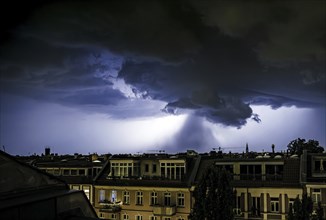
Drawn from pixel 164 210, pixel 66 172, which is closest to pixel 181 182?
pixel 164 210

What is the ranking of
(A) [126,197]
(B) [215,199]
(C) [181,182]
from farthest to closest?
(A) [126,197] → (C) [181,182] → (B) [215,199]

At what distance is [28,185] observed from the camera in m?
4.77

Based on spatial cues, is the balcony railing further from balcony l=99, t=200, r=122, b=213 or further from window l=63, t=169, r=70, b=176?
window l=63, t=169, r=70, b=176

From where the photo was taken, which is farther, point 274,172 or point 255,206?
point 274,172

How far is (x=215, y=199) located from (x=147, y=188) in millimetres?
13669

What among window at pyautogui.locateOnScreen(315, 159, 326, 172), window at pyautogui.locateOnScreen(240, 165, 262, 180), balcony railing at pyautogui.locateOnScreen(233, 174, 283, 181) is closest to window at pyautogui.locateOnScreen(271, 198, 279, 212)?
balcony railing at pyautogui.locateOnScreen(233, 174, 283, 181)

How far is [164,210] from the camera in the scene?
35531 millimetres

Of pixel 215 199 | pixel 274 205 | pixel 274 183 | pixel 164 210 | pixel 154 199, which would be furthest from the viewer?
pixel 154 199

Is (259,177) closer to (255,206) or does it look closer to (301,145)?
(255,206)

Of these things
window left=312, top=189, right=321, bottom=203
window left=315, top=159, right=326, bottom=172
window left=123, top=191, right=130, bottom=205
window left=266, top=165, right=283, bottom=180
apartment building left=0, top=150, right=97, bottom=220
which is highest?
apartment building left=0, top=150, right=97, bottom=220

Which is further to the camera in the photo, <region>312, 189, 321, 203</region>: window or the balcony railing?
the balcony railing

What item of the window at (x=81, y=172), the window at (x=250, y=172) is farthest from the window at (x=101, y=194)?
the window at (x=250, y=172)

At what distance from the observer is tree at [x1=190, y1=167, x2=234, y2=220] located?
987 inches

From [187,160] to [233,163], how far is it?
17.5 ft
